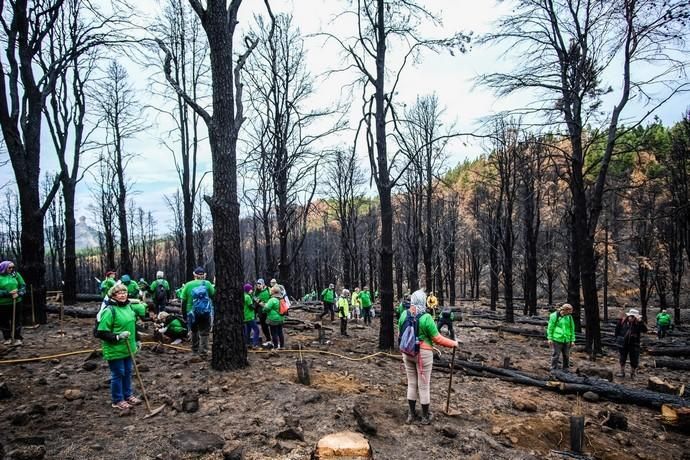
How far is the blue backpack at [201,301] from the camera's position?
314 inches

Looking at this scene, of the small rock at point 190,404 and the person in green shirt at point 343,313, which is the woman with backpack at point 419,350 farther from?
the person in green shirt at point 343,313

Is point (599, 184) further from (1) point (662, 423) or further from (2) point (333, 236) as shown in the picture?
(2) point (333, 236)

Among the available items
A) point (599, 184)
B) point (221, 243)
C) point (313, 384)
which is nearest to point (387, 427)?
point (313, 384)

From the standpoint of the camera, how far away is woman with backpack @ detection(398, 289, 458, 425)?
5648 mm

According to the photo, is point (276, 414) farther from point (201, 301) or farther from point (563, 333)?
point (563, 333)

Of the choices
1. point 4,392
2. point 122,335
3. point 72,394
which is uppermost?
point 122,335

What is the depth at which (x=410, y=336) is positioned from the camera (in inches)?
224

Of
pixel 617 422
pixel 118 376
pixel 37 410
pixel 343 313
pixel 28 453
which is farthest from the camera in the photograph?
pixel 343 313

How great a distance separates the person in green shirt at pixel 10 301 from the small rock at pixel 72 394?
3631mm

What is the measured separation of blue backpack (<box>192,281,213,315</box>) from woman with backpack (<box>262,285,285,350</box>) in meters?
1.78

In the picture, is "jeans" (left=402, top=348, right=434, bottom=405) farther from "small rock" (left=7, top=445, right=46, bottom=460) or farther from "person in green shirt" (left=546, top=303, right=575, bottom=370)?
"person in green shirt" (left=546, top=303, right=575, bottom=370)

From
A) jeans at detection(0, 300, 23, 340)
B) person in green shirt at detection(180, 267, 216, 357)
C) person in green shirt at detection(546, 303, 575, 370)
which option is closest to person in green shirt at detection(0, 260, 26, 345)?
jeans at detection(0, 300, 23, 340)

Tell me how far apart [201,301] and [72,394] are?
113 inches

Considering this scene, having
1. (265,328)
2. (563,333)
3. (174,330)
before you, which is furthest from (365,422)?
(563,333)
